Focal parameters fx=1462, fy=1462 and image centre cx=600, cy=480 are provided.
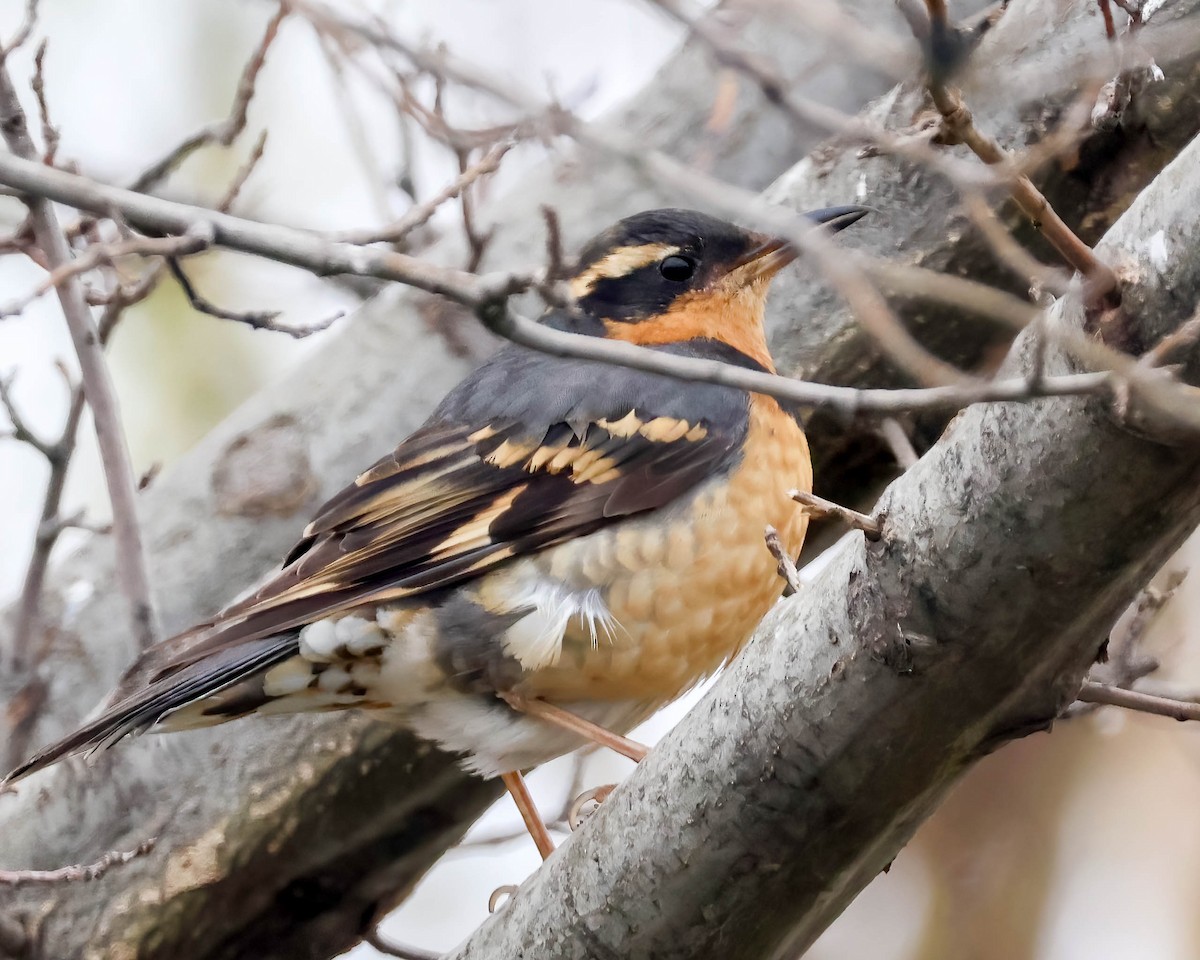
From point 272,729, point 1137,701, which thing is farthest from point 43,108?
point 1137,701

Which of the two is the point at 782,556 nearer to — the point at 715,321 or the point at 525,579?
the point at 525,579

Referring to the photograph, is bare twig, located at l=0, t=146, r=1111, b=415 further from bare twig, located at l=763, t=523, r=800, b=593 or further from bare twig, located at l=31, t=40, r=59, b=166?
bare twig, located at l=31, t=40, r=59, b=166

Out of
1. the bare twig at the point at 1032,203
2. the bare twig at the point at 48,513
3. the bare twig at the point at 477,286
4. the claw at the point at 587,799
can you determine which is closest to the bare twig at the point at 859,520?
the bare twig at the point at 477,286

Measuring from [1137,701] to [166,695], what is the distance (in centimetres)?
226

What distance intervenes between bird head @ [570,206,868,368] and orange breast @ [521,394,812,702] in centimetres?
73

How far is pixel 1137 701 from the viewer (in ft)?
10.8

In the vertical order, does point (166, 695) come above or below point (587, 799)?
above

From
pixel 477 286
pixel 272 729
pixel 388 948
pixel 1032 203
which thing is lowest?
pixel 1032 203

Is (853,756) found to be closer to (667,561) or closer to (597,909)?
(597,909)

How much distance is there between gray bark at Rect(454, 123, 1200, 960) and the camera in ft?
7.36

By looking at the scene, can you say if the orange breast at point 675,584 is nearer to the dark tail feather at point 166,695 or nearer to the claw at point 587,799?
the claw at point 587,799

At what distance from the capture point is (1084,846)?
6.63 meters

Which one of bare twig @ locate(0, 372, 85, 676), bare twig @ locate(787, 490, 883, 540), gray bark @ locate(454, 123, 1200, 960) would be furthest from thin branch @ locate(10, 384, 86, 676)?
bare twig @ locate(787, 490, 883, 540)

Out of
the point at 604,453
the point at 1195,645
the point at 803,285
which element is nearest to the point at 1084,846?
the point at 1195,645
